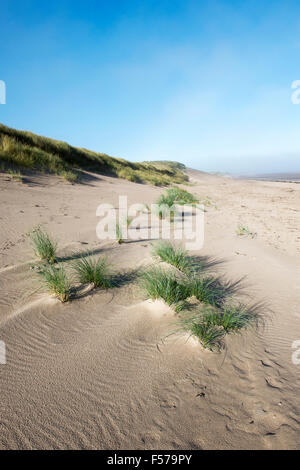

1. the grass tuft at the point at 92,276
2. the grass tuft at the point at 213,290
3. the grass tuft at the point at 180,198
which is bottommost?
the grass tuft at the point at 213,290

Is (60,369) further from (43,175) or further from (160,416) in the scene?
(43,175)

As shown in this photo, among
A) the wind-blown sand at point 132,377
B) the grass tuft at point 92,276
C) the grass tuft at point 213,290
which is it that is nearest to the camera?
the wind-blown sand at point 132,377

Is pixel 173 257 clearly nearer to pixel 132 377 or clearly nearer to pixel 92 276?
pixel 92 276

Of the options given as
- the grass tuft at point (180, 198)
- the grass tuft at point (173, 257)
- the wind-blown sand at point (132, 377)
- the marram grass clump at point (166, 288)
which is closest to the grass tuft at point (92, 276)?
the wind-blown sand at point (132, 377)

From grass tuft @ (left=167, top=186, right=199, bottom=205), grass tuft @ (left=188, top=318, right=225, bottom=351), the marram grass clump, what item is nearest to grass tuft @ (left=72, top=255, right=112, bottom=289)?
the marram grass clump

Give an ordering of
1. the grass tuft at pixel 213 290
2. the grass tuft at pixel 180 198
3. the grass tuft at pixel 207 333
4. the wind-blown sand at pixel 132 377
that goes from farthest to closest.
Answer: the grass tuft at pixel 180 198 → the grass tuft at pixel 213 290 → the grass tuft at pixel 207 333 → the wind-blown sand at pixel 132 377

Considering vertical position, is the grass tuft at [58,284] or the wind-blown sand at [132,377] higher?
the grass tuft at [58,284]

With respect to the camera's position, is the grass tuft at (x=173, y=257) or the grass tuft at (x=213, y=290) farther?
the grass tuft at (x=173, y=257)

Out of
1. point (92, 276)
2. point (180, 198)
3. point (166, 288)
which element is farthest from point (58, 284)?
point (180, 198)

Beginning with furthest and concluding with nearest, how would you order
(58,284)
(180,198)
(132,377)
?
1. (180,198)
2. (58,284)
3. (132,377)

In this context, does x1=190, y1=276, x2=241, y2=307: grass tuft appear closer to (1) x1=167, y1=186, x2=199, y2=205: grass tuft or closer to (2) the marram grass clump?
(2) the marram grass clump

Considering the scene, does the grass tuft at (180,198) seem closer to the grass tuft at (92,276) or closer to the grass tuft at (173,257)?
the grass tuft at (173,257)

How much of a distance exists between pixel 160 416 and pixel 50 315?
3.49ft

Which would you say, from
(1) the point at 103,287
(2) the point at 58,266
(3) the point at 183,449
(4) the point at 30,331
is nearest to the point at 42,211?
(2) the point at 58,266
